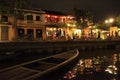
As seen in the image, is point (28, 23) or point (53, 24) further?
point (53, 24)

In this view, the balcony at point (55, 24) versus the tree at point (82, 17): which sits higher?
the tree at point (82, 17)

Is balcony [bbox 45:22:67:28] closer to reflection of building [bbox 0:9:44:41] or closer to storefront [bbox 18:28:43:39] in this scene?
reflection of building [bbox 0:9:44:41]

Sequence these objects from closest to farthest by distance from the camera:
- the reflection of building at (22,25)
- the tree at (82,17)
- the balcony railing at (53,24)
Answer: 1. the reflection of building at (22,25)
2. the balcony railing at (53,24)
3. the tree at (82,17)

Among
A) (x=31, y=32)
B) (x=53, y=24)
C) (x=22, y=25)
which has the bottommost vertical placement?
(x=31, y=32)

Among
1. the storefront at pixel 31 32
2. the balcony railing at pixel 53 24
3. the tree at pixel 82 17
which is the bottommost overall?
the storefront at pixel 31 32

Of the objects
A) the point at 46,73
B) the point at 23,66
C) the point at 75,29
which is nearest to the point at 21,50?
the point at 23,66

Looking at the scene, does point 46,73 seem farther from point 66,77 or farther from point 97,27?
point 97,27

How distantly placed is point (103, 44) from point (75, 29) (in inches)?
573

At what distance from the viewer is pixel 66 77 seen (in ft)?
38.5

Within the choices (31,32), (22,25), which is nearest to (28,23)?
(22,25)

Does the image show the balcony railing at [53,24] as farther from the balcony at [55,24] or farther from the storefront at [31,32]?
the storefront at [31,32]

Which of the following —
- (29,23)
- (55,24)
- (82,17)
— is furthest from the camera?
(82,17)

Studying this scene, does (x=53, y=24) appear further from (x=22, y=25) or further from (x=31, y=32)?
(x=22, y=25)

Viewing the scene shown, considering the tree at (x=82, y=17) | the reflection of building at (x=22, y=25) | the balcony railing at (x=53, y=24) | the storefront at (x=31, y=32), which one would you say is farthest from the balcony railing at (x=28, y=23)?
the tree at (x=82, y=17)
